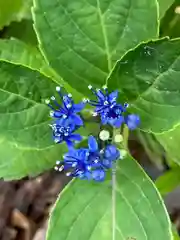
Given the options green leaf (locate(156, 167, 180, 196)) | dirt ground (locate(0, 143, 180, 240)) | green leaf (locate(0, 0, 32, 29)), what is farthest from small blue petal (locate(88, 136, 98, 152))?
dirt ground (locate(0, 143, 180, 240))

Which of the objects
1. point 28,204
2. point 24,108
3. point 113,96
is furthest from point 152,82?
point 28,204

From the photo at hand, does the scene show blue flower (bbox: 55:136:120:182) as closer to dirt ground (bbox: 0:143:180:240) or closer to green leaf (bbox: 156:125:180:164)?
green leaf (bbox: 156:125:180:164)

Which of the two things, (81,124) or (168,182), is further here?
(168,182)

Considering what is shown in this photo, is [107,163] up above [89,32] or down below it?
below

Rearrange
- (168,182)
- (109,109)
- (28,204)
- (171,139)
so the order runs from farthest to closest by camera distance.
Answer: (28,204)
(168,182)
(171,139)
(109,109)

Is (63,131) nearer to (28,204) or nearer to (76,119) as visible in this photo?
(76,119)

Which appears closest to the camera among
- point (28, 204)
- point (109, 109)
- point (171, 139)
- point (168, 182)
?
point (109, 109)
